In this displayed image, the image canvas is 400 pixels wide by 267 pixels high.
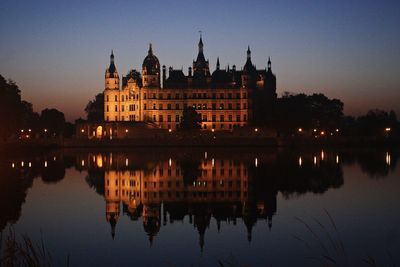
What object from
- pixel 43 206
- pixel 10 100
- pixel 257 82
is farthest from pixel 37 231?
pixel 257 82

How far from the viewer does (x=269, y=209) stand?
20.8m

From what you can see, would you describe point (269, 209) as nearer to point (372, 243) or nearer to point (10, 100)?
point (372, 243)

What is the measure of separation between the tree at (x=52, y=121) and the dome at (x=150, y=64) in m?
16.3

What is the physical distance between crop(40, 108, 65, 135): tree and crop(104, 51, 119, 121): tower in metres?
Answer: 8.04

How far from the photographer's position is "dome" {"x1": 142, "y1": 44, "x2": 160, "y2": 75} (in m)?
98.9

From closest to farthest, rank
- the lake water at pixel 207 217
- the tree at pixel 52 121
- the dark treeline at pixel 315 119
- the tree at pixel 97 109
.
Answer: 1. the lake water at pixel 207 217
2. the dark treeline at pixel 315 119
3. the tree at pixel 52 121
4. the tree at pixel 97 109

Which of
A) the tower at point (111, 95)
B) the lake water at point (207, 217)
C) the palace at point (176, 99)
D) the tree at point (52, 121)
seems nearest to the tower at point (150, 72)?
the palace at point (176, 99)

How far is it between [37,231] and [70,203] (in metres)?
6.55

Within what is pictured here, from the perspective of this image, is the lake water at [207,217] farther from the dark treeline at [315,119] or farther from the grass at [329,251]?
the dark treeline at [315,119]

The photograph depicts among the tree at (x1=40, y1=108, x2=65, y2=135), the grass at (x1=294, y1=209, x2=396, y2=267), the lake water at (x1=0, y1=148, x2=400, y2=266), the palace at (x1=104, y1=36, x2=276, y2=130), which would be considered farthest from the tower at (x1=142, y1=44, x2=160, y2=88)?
the grass at (x1=294, y1=209, x2=396, y2=267)

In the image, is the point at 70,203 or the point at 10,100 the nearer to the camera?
the point at 70,203

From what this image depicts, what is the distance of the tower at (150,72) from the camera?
9886cm

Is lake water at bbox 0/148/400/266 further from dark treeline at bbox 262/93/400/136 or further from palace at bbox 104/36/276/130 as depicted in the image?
palace at bbox 104/36/276/130

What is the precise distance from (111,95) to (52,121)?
36.8ft
